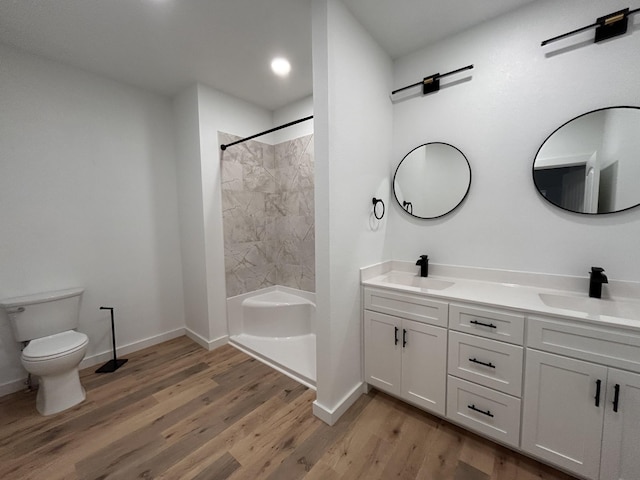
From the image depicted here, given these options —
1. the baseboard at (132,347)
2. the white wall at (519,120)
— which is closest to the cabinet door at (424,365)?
the white wall at (519,120)

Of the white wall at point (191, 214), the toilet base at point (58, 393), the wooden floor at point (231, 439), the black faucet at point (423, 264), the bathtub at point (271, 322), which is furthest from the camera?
the bathtub at point (271, 322)

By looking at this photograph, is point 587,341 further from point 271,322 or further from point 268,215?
point 268,215

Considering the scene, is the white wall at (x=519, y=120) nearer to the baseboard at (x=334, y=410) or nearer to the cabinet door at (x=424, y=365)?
the cabinet door at (x=424, y=365)

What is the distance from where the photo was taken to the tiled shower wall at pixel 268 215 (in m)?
2.84

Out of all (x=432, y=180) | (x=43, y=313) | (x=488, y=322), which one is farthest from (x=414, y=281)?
(x=43, y=313)

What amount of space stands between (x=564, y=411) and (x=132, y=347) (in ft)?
11.3

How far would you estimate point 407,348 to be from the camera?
1.73 metres

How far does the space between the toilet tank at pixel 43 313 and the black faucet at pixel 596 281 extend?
3.68 metres

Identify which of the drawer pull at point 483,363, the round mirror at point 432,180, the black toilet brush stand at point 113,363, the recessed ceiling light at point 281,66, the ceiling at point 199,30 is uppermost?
the recessed ceiling light at point 281,66

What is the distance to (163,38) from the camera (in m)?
1.91

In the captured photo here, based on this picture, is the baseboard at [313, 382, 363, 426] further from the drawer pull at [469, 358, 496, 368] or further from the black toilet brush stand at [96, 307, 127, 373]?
the black toilet brush stand at [96, 307, 127, 373]

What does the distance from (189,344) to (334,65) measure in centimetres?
296

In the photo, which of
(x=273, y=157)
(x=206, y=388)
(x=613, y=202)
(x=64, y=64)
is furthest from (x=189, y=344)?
(x=613, y=202)

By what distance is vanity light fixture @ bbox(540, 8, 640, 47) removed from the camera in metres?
1.36
